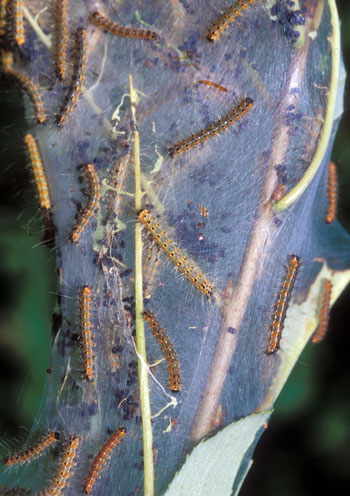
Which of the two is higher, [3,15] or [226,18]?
[3,15]

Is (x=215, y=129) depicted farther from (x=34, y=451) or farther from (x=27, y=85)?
(x=34, y=451)

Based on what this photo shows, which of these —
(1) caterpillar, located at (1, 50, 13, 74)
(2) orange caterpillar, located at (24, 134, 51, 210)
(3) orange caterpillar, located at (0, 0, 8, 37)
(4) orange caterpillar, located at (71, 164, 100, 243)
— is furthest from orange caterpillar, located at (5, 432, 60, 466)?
(3) orange caterpillar, located at (0, 0, 8, 37)

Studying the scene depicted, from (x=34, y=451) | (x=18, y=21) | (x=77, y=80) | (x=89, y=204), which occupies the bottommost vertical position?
(x=34, y=451)

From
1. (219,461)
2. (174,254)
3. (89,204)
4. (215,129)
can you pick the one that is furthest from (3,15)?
(219,461)

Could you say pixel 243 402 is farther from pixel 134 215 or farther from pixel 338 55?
pixel 338 55

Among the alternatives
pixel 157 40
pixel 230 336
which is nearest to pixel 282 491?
pixel 230 336

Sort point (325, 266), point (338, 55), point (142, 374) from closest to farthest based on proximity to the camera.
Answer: point (142, 374) < point (338, 55) < point (325, 266)

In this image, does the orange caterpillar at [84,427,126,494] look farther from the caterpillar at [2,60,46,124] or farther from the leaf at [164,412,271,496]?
the caterpillar at [2,60,46,124]
